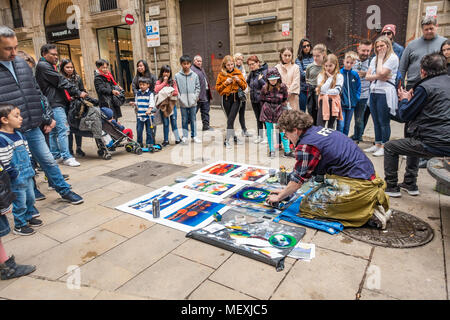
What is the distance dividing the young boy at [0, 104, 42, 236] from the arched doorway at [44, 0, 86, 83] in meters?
15.5

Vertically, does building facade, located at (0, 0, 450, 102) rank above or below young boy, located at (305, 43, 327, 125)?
above

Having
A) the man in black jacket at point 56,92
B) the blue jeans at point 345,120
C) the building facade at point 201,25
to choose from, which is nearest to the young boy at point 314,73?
the blue jeans at point 345,120

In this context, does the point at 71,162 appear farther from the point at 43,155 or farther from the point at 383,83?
the point at 383,83

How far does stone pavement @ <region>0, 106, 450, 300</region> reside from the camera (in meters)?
2.37

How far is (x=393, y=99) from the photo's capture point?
17.2 ft

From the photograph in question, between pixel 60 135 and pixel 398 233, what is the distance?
5.38m

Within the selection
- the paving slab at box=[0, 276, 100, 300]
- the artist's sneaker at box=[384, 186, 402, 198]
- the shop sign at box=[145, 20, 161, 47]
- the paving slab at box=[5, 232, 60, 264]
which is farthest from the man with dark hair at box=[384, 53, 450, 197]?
the shop sign at box=[145, 20, 161, 47]

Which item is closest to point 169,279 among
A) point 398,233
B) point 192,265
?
point 192,265

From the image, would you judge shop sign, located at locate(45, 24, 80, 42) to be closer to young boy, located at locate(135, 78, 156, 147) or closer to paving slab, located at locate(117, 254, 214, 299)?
young boy, located at locate(135, 78, 156, 147)

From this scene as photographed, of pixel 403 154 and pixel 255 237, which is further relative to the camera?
pixel 403 154

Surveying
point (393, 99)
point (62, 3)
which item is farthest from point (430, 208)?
point (62, 3)

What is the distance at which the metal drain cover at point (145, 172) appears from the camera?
5.02m

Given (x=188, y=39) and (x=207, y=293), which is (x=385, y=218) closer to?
(x=207, y=293)

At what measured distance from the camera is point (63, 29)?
668 inches
